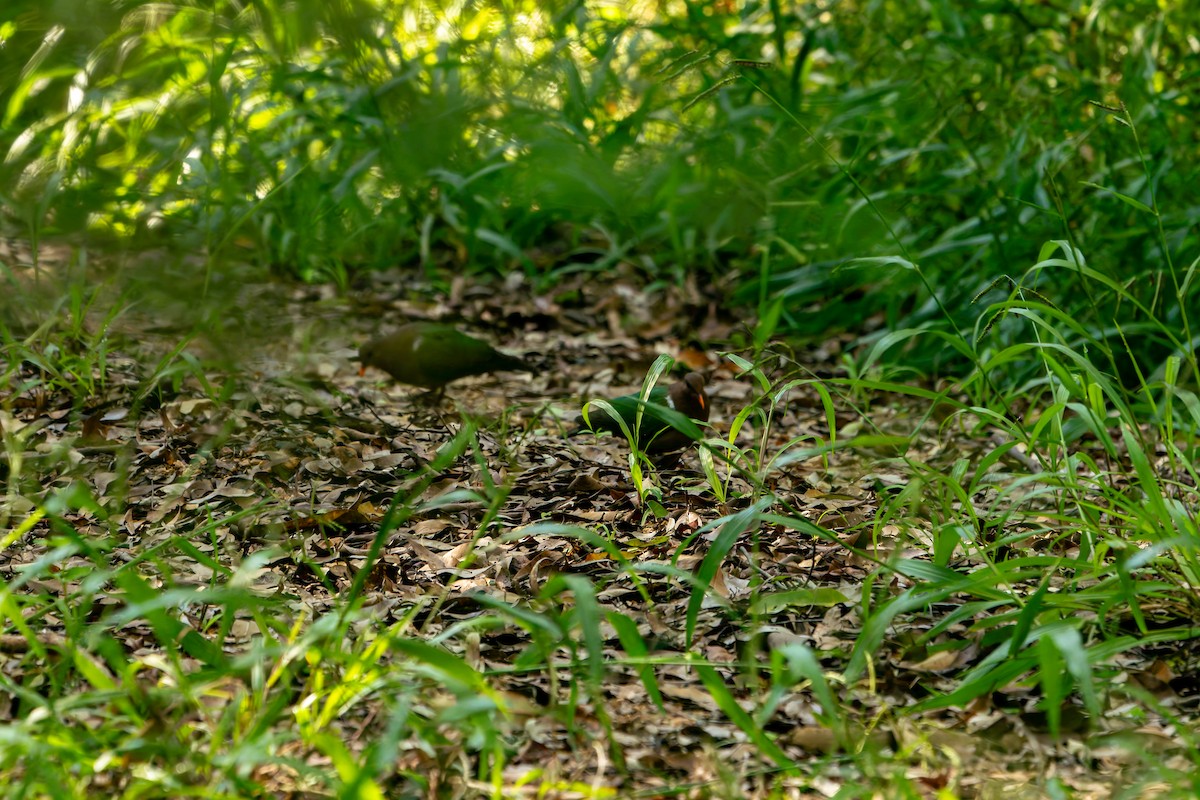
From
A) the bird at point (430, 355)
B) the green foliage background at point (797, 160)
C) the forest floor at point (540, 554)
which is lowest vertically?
the forest floor at point (540, 554)

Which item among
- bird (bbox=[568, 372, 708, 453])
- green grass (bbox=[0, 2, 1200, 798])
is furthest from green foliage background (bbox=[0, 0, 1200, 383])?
bird (bbox=[568, 372, 708, 453])

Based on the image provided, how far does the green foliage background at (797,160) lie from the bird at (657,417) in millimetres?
495

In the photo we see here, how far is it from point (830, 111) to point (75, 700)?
3.06 meters

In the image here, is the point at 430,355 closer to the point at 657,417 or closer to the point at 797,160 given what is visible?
the point at 657,417

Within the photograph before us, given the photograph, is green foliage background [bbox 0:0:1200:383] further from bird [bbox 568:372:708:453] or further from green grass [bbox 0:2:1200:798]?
bird [bbox 568:372:708:453]

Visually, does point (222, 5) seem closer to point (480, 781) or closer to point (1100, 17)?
point (480, 781)

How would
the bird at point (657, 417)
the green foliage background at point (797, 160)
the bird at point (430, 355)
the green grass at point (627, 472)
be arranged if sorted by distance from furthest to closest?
the green foliage background at point (797, 160)
the bird at point (430, 355)
the bird at point (657, 417)
the green grass at point (627, 472)

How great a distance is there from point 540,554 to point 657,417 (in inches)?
12.8

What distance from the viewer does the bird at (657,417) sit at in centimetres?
227

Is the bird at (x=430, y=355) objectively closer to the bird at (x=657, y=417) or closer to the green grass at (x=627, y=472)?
the green grass at (x=627, y=472)

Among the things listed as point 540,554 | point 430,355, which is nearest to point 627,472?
point 540,554

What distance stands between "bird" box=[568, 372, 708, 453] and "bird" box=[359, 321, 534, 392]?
0.31m

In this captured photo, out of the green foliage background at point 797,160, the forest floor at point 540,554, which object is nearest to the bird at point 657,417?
the forest floor at point 540,554

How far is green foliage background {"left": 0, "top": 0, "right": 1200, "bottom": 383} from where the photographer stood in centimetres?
303
